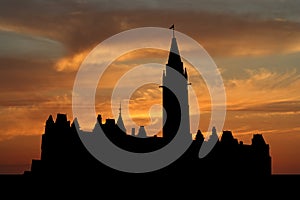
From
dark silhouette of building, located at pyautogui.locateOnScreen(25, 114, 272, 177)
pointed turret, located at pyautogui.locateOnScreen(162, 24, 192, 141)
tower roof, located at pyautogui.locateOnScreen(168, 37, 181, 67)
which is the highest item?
tower roof, located at pyautogui.locateOnScreen(168, 37, 181, 67)

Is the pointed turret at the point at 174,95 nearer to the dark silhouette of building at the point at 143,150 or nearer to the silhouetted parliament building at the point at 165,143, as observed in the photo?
the silhouetted parliament building at the point at 165,143

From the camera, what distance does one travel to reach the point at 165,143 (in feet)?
308

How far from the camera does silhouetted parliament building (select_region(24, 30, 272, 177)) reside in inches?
3066

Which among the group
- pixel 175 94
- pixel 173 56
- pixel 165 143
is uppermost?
pixel 173 56

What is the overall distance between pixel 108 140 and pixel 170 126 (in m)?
25.0

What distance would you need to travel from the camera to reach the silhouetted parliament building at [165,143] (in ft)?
255

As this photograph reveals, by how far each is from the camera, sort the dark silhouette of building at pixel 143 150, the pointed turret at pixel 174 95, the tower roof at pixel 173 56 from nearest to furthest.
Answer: the dark silhouette of building at pixel 143 150
the pointed turret at pixel 174 95
the tower roof at pixel 173 56

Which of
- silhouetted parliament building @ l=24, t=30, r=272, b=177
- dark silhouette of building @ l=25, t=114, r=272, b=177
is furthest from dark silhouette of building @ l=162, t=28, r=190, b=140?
dark silhouette of building @ l=25, t=114, r=272, b=177

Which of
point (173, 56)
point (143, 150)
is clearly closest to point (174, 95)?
point (173, 56)

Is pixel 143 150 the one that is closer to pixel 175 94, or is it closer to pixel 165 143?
pixel 165 143

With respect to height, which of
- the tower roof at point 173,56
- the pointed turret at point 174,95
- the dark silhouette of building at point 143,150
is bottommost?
the dark silhouette of building at point 143,150

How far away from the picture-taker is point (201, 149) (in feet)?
318

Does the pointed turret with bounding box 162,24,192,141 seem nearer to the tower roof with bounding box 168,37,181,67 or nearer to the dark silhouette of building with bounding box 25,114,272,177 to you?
the tower roof with bounding box 168,37,181,67

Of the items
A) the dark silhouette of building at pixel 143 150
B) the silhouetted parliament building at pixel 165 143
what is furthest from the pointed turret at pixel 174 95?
the dark silhouette of building at pixel 143 150
